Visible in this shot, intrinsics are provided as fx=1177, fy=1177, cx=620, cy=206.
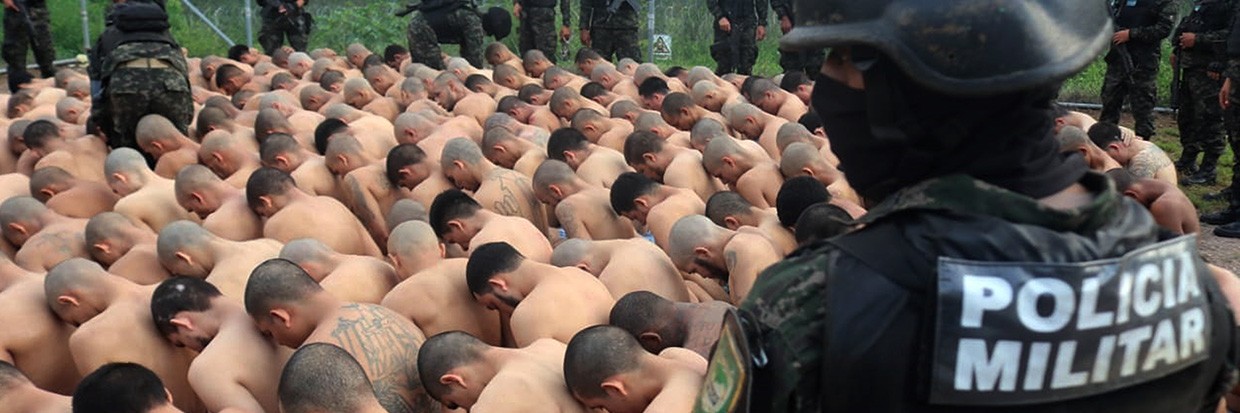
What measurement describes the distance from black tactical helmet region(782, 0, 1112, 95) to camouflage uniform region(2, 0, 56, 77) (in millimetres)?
11107

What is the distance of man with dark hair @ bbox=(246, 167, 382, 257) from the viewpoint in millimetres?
5199

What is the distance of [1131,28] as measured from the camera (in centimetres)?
851

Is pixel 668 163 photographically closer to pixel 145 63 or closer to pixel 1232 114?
pixel 145 63

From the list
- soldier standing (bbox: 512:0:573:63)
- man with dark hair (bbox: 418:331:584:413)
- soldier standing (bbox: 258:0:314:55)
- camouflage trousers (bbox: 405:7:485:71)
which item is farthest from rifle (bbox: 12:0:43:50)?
man with dark hair (bbox: 418:331:584:413)

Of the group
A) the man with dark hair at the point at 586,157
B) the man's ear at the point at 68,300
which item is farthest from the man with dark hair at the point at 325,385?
the man with dark hair at the point at 586,157

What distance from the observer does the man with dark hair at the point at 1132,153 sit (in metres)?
5.86

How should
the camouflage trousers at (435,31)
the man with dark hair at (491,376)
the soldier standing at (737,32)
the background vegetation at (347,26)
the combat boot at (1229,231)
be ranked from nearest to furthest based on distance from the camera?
the man with dark hair at (491,376)
the combat boot at (1229,231)
the camouflage trousers at (435,31)
the soldier standing at (737,32)
the background vegetation at (347,26)

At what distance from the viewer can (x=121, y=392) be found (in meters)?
3.08

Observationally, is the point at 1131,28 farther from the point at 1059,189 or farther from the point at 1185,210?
the point at 1059,189

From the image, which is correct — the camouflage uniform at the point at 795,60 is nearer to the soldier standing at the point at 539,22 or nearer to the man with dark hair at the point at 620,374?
the soldier standing at the point at 539,22

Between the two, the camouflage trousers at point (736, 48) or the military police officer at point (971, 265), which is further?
the camouflage trousers at point (736, 48)

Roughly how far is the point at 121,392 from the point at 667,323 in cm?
161

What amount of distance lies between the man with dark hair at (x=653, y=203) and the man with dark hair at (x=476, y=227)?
20.3 inches

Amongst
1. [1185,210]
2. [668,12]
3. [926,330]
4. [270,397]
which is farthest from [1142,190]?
[668,12]
